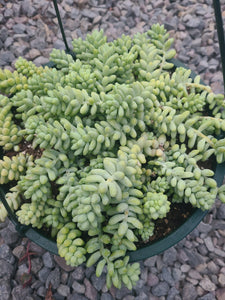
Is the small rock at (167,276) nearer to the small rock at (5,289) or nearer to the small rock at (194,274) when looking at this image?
the small rock at (194,274)

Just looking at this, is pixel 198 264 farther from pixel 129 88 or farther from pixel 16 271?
pixel 129 88

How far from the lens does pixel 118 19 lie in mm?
2803

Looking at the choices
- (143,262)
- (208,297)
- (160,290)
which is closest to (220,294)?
(208,297)

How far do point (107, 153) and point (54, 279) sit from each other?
85cm

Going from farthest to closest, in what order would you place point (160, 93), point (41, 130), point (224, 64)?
point (160, 93), point (41, 130), point (224, 64)

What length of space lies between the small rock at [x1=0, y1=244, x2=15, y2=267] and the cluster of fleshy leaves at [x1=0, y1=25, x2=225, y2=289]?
48 cm

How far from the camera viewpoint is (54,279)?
1737 millimetres

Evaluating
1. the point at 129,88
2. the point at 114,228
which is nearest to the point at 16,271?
the point at 114,228

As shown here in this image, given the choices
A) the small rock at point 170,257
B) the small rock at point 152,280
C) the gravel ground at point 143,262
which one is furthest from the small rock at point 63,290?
the small rock at point 170,257

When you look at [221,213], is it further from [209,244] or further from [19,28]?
[19,28]

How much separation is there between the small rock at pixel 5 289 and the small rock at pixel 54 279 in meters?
0.20

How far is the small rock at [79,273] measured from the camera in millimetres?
1735

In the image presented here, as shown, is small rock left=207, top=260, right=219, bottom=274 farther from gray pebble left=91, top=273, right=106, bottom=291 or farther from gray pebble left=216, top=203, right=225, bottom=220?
gray pebble left=91, top=273, right=106, bottom=291

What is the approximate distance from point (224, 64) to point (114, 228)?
75 cm
